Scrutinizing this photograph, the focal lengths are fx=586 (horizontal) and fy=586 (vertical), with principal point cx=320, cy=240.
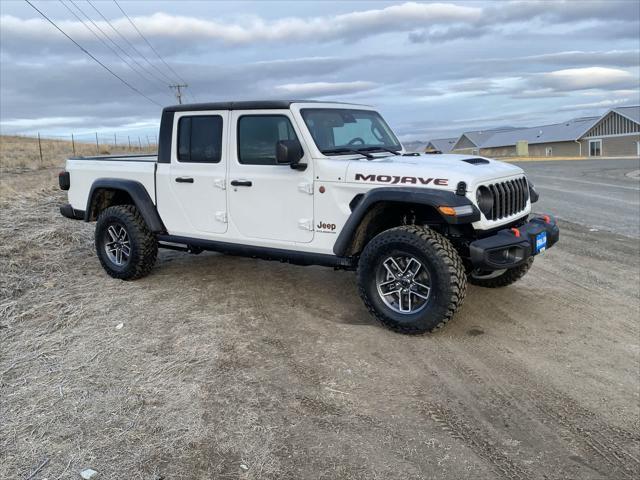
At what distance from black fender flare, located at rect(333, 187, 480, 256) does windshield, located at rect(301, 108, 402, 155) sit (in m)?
0.77

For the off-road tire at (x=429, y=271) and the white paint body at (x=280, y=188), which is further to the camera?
the white paint body at (x=280, y=188)

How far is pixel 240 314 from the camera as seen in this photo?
18.7ft

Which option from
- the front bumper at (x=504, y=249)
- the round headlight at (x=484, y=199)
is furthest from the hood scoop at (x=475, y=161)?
the front bumper at (x=504, y=249)

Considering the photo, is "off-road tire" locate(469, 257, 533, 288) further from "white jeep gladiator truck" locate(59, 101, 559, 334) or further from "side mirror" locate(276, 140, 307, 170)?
"side mirror" locate(276, 140, 307, 170)

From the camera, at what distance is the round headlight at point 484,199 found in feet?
16.1

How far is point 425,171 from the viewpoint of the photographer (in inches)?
192

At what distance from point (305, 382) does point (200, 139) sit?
3.19 meters

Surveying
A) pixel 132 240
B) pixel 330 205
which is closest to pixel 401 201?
A: pixel 330 205

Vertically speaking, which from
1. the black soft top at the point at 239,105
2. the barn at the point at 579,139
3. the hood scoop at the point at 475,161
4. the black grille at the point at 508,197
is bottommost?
the black grille at the point at 508,197

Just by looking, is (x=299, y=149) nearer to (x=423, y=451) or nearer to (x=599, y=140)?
(x=423, y=451)

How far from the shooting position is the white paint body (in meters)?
5.13

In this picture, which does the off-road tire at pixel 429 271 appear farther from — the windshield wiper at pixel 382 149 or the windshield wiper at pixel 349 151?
the windshield wiper at pixel 382 149

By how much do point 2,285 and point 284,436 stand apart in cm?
489

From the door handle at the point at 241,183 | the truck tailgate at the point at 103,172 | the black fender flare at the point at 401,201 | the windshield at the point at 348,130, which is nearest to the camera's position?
the black fender flare at the point at 401,201
